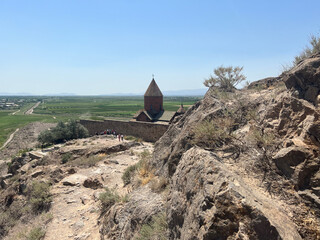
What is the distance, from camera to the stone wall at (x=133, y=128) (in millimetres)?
18031

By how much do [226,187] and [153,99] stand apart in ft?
85.8

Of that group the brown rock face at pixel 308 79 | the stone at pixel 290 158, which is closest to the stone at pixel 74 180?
the stone at pixel 290 158

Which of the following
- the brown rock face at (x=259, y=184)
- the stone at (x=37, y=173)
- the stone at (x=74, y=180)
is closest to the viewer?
the brown rock face at (x=259, y=184)

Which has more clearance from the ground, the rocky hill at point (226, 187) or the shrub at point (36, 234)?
the rocky hill at point (226, 187)

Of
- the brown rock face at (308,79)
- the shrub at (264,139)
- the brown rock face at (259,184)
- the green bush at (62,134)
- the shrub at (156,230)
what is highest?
the brown rock face at (308,79)

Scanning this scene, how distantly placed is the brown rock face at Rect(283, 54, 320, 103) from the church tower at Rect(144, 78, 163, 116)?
80.5 feet

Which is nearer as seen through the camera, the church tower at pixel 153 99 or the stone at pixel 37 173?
the stone at pixel 37 173

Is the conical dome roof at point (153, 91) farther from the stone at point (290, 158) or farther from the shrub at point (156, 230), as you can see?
the stone at point (290, 158)

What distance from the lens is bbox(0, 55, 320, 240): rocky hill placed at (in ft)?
8.26

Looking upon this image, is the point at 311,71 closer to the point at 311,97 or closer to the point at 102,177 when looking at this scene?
the point at 311,97

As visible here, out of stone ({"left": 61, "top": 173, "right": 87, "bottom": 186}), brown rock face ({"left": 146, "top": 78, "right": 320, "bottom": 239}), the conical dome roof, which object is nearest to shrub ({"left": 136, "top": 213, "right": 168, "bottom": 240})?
brown rock face ({"left": 146, "top": 78, "right": 320, "bottom": 239})

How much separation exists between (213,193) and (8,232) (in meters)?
7.29

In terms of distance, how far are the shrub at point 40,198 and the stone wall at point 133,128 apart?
1080 centimetres

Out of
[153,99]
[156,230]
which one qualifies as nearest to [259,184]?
[156,230]
